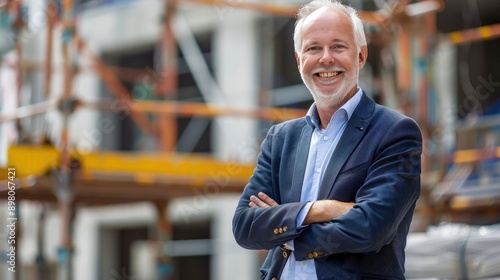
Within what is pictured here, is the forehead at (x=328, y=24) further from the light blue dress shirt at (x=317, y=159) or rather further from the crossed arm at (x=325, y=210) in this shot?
the crossed arm at (x=325, y=210)

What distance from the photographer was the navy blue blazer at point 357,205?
3.11 meters

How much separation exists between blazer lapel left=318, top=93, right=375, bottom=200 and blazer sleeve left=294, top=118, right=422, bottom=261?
0.05 metres

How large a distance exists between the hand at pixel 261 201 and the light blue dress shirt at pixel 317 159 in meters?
0.11

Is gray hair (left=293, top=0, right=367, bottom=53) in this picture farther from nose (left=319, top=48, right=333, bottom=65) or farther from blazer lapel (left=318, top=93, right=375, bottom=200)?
blazer lapel (left=318, top=93, right=375, bottom=200)

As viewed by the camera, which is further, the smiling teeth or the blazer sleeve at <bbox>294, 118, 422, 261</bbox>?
the smiling teeth

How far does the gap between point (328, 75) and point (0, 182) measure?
17.7 ft

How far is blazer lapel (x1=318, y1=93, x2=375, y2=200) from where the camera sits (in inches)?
127

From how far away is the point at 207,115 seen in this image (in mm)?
10227

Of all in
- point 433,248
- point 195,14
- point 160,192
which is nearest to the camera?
point 433,248

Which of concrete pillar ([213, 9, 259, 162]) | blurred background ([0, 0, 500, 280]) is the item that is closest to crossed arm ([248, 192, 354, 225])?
blurred background ([0, 0, 500, 280])

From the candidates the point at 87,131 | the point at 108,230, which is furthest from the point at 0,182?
the point at 108,230

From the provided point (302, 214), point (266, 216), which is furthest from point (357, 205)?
point (266, 216)

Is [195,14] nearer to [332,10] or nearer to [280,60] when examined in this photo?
[280,60]

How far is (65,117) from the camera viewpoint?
7.84 m
